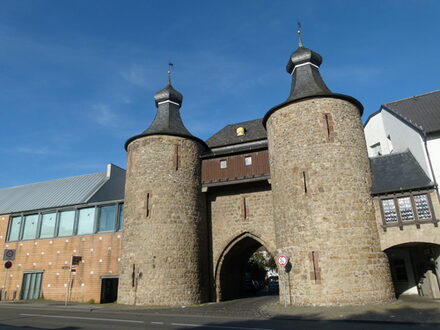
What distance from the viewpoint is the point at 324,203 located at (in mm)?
14148

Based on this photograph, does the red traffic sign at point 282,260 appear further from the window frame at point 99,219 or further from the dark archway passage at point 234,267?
the window frame at point 99,219

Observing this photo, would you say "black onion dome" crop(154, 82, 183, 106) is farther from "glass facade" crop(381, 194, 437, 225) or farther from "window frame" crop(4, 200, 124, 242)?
"glass facade" crop(381, 194, 437, 225)

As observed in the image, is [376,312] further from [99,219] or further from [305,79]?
[99,219]

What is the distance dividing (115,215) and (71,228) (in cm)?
353

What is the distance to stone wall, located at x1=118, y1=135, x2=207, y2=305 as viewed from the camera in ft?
53.7

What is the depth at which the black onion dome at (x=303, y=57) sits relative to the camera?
18062 millimetres

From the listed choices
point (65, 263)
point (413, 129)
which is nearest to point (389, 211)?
point (413, 129)

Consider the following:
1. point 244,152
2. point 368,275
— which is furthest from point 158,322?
point 244,152

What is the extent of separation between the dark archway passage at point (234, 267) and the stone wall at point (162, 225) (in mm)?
1378

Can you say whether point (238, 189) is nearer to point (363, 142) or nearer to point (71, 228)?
point (363, 142)

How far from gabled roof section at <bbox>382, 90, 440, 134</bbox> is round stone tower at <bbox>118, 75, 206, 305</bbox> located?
422 inches

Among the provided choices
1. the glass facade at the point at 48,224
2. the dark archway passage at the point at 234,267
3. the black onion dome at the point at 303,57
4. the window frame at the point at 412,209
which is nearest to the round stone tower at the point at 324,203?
the window frame at the point at 412,209

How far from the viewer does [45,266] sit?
21328 mm

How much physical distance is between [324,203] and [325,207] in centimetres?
17
